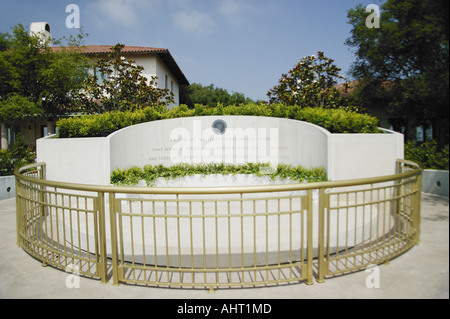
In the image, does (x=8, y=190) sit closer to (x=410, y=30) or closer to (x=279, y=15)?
(x=279, y=15)

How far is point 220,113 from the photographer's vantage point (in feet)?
33.6

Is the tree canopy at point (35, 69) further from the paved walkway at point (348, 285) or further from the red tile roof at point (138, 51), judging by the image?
the paved walkway at point (348, 285)

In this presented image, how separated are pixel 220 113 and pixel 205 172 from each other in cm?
281

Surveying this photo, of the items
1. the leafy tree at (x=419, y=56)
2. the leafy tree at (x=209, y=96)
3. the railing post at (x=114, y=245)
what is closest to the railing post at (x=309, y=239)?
the leafy tree at (x=419, y=56)

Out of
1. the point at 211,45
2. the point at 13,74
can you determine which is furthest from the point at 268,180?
the point at 13,74

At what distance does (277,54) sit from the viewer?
716 centimetres

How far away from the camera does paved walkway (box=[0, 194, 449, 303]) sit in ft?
8.76

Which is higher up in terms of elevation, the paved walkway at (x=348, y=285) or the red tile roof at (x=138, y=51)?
the red tile roof at (x=138, y=51)

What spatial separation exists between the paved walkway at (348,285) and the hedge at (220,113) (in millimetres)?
5176

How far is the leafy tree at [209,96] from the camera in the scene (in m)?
32.9

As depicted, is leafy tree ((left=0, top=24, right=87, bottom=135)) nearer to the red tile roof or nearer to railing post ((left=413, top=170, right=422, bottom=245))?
the red tile roof

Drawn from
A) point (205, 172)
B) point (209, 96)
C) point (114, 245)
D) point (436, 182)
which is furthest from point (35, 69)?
point (436, 182)

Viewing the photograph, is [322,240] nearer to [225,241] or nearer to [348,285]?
[348,285]

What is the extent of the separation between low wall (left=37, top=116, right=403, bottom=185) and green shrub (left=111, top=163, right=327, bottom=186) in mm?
303
